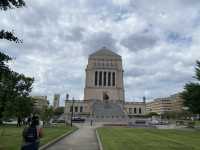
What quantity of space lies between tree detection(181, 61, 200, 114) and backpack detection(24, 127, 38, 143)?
35141mm

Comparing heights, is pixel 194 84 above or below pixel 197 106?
above

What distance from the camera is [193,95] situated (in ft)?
130

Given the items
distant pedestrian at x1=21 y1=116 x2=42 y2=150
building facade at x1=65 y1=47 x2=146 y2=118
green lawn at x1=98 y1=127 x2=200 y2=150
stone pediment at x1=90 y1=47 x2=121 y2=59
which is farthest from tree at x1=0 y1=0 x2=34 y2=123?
stone pediment at x1=90 y1=47 x2=121 y2=59

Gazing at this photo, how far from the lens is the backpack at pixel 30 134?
26.9ft

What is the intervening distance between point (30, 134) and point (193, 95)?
3561cm

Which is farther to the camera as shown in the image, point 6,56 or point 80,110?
point 80,110

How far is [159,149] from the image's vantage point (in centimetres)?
1370

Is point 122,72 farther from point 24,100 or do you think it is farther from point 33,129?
point 33,129

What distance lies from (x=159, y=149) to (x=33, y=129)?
26.1 feet

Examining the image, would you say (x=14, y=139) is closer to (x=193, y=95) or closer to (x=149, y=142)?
(x=149, y=142)

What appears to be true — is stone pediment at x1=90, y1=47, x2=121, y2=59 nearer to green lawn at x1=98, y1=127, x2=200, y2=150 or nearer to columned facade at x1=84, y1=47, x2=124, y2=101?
columned facade at x1=84, y1=47, x2=124, y2=101

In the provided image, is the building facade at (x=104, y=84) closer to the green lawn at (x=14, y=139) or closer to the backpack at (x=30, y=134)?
the green lawn at (x=14, y=139)

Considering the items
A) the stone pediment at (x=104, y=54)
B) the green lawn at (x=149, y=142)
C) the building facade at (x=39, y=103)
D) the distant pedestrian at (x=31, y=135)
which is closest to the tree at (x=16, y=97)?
the building facade at (x=39, y=103)

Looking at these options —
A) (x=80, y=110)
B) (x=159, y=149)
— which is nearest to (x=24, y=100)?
(x=159, y=149)
